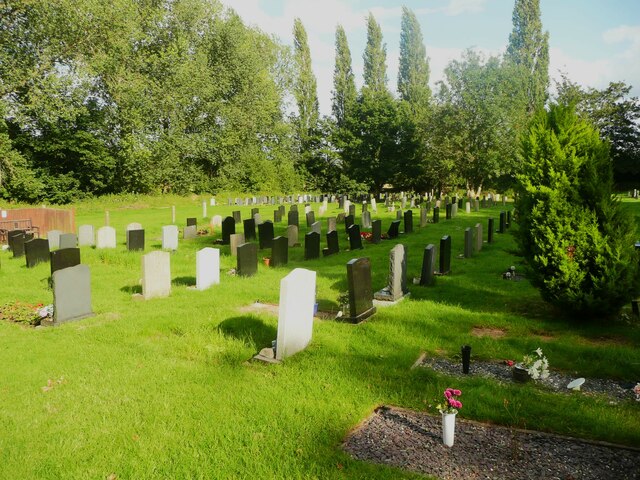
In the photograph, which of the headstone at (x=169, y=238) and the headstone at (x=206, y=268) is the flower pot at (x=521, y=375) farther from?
the headstone at (x=169, y=238)

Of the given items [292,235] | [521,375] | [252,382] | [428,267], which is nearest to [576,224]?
[521,375]

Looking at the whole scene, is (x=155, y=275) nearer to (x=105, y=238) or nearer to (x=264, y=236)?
(x=264, y=236)

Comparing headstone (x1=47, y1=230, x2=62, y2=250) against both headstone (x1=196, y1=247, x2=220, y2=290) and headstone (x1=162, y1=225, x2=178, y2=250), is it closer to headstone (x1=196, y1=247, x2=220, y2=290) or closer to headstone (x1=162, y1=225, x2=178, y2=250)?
headstone (x1=162, y1=225, x2=178, y2=250)

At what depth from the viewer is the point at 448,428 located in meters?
4.39

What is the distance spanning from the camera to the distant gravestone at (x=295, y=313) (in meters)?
6.52

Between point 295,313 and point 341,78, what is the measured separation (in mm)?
53896

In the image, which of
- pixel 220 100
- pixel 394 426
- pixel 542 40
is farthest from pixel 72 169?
pixel 542 40

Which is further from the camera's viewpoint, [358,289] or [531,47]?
[531,47]

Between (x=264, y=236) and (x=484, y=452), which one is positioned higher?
(x=264, y=236)

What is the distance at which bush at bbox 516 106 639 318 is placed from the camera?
25.1 ft

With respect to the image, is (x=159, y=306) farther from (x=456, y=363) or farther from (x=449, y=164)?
(x=449, y=164)

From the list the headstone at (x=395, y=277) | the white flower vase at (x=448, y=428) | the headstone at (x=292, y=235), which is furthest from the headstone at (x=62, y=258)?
the white flower vase at (x=448, y=428)

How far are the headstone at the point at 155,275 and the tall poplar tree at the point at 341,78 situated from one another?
159 ft

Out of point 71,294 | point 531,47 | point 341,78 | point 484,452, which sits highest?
point 531,47
